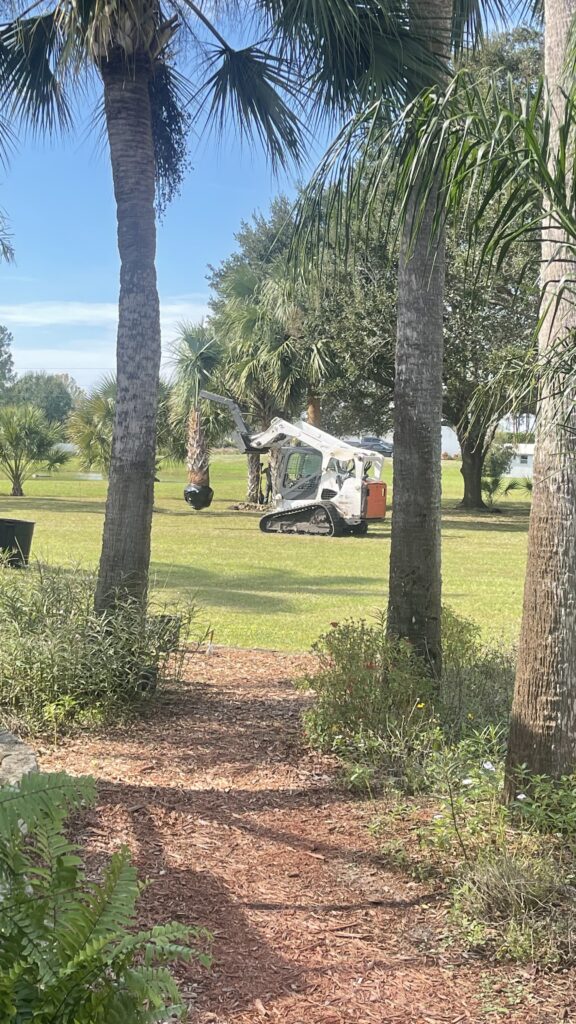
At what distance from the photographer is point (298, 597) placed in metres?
11.7

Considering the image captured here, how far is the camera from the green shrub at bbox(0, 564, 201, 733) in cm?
550

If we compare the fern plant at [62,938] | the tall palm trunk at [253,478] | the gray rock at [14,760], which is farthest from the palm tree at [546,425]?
the tall palm trunk at [253,478]

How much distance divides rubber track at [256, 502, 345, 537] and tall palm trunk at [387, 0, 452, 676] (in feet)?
47.1

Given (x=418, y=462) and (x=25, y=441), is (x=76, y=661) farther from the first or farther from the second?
(x=25, y=441)

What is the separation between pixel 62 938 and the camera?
5.89ft

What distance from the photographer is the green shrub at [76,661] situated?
5.50 meters

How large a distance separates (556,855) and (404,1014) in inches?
45.0

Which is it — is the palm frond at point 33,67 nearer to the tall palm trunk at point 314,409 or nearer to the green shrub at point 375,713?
the green shrub at point 375,713

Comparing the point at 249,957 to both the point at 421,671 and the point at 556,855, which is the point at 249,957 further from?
the point at 421,671

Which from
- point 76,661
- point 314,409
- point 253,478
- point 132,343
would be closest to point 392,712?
point 76,661

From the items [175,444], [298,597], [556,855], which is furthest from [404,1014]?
[175,444]

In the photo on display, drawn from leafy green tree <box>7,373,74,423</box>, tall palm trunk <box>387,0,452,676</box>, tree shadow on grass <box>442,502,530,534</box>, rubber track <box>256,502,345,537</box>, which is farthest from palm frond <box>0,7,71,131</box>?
leafy green tree <box>7,373,74,423</box>

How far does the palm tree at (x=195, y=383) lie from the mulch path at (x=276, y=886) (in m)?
20.7

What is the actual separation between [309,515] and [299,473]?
121 cm
